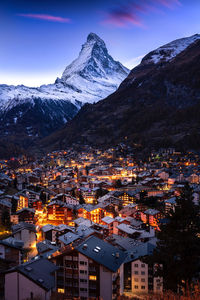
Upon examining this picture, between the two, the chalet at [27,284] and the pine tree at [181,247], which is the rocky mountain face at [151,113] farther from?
the chalet at [27,284]

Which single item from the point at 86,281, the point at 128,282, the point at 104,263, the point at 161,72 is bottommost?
the point at 128,282

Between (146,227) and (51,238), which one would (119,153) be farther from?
(51,238)

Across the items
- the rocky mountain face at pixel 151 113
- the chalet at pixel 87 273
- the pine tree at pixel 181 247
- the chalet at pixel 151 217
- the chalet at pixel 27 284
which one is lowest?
the chalet at pixel 151 217

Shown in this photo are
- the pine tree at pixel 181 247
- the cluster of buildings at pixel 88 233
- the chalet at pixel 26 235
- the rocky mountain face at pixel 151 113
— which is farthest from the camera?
the rocky mountain face at pixel 151 113

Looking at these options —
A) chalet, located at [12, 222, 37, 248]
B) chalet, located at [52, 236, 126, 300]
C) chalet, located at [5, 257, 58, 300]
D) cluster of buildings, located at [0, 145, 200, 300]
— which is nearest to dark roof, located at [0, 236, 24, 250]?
cluster of buildings, located at [0, 145, 200, 300]

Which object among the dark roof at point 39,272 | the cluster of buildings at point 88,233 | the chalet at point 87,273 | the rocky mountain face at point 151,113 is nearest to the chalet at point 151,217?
the cluster of buildings at point 88,233

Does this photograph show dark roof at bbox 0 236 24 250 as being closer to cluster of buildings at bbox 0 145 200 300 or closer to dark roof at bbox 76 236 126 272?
cluster of buildings at bbox 0 145 200 300

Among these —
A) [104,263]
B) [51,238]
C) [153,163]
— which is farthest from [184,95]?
[104,263]
